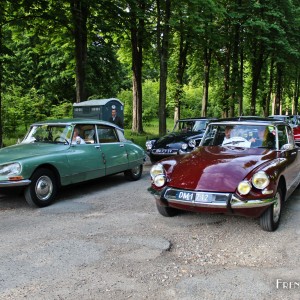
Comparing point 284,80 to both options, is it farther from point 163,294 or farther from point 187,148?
point 163,294

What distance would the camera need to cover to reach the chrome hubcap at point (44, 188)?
6656mm

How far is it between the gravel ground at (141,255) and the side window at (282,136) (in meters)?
1.17

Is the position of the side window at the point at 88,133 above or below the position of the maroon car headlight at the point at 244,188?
above

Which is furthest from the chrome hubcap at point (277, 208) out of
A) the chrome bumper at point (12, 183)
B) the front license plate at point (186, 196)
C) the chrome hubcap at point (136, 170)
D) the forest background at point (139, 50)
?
the forest background at point (139, 50)

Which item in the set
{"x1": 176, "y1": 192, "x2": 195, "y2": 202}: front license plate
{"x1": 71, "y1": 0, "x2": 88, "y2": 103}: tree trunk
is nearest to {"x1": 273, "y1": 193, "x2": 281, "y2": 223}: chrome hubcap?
→ {"x1": 176, "y1": 192, "x2": 195, "y2": 202}: front license plate

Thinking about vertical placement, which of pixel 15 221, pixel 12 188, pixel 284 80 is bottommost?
pixel 15 221

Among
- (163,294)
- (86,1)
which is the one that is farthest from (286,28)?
(163,294)

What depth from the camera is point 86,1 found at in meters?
13.0

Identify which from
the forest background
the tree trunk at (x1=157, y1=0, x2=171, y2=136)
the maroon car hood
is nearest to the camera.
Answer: the maroon car hood

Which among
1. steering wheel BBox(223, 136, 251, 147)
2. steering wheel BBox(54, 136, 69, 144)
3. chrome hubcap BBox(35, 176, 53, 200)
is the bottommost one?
chrome hubcap BBox(35, 176, 53, 200)

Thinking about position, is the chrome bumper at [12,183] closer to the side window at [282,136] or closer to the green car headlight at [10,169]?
the green car headlight at [10,169]

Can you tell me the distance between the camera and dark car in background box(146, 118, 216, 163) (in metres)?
11.0

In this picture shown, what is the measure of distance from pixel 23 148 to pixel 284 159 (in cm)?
483

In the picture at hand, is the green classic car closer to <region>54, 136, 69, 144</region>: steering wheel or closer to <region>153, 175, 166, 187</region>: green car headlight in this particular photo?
<region>54, 136, 69, 144</region>: steering wheel
